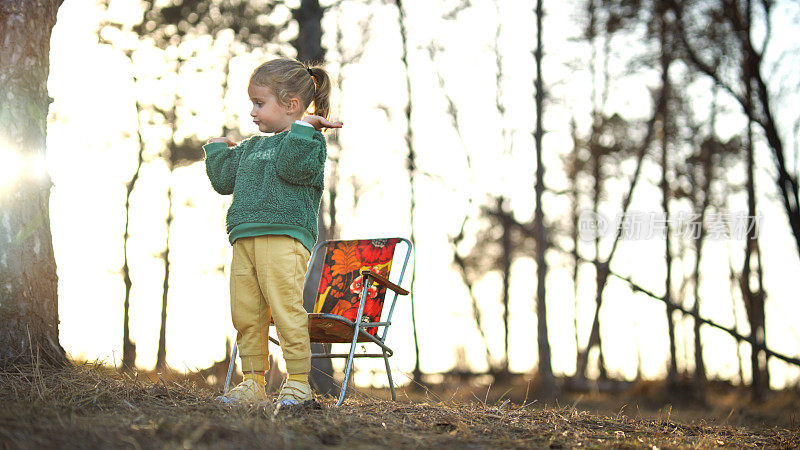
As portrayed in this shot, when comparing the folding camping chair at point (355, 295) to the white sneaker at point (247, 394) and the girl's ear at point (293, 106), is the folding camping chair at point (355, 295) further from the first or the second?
the girl's ear at point (293, 106)

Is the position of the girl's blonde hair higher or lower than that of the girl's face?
higher

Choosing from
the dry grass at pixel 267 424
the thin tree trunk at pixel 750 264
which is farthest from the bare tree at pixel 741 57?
the dry grass at pixel 267 424

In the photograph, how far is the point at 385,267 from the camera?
4109mm

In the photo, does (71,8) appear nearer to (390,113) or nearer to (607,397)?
(390,113)

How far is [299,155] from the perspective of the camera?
326 cm

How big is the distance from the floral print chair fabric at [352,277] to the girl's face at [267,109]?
963 millimetres

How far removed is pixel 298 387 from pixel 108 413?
0.80m

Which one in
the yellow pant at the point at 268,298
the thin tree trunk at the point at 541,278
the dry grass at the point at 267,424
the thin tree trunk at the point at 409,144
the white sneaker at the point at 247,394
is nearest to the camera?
the dry grass at the point at 267,424

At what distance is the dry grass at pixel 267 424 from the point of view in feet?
7.63

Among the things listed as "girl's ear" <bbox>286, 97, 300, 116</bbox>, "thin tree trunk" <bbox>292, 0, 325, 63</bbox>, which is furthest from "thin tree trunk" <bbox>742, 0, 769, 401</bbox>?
"girl's ear" <bbox>286, 97, 300, 116</bbox>

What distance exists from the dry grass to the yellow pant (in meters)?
0.27

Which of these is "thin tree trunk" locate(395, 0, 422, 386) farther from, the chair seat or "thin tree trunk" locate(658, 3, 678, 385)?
the chair seat

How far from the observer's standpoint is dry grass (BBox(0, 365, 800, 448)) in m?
2.33

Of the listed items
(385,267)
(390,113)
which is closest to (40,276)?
(385,267)
